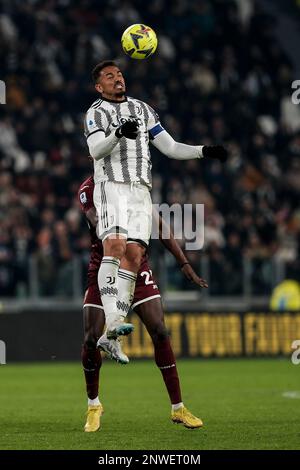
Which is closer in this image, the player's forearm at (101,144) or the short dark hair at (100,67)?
the player's forearm at (101,144)

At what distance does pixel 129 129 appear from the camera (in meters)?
9.52

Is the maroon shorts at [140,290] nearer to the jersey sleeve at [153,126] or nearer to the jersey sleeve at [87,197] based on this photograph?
the jersey sleeve at [87,197]

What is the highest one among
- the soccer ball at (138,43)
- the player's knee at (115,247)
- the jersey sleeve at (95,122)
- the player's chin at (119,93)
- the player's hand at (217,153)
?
the soccer ball at (138,43)

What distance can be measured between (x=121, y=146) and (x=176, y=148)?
0.52m

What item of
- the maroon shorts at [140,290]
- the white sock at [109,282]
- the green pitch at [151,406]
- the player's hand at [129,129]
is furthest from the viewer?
the maroon shorts at [140,290]

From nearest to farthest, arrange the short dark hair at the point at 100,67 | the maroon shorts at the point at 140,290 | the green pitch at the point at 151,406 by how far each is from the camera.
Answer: the green pitch at the point at 151,406
the maroon shorts at the point at 140,290
the short dark hair at the point at 100,67

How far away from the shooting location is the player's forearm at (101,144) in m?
9.75

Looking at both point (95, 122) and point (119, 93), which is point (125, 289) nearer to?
point (95, 122)

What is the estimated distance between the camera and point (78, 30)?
25.8m

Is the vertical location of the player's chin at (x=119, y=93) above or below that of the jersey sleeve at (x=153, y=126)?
above

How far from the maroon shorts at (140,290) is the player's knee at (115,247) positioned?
1.19 feet

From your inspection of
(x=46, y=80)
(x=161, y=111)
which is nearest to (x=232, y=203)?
(x=161, y=111)

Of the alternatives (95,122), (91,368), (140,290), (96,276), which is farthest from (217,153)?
(91,368)

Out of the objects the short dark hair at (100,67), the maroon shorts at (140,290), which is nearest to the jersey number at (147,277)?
the maroon shorts at (140,290)
